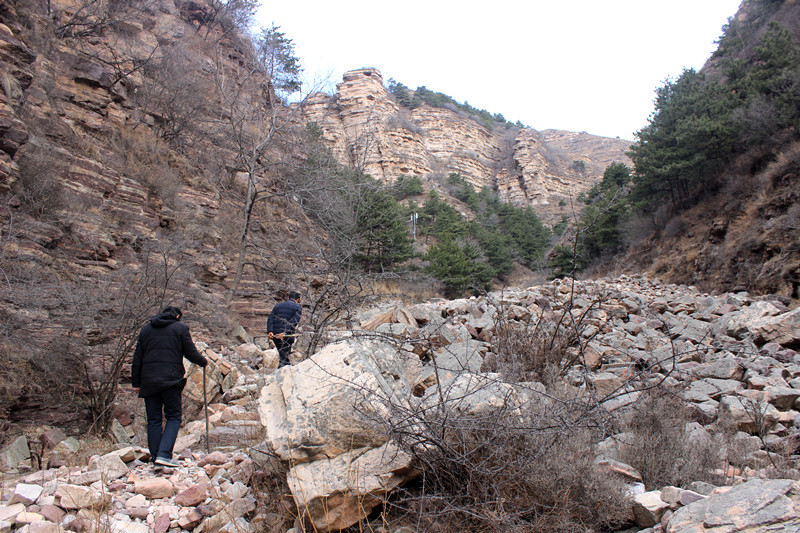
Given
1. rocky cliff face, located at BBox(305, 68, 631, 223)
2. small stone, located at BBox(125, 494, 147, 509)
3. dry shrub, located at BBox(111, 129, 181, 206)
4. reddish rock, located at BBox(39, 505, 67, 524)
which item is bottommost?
small stone, located at BBox(125, 494, 147, 509)

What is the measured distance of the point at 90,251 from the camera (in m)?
7.47

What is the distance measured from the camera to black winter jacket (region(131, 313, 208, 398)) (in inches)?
167

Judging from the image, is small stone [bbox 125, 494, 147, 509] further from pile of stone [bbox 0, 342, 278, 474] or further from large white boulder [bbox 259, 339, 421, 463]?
pile of stone [bbox 0, 342, 278, 474]

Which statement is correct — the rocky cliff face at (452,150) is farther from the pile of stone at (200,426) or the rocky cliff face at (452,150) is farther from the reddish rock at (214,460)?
the reddish rock at (214,460)

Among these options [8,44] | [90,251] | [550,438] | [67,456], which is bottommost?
[67,456]

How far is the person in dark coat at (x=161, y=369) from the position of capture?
13.6ft

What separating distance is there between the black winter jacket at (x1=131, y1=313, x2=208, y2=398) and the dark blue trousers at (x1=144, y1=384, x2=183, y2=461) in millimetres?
96

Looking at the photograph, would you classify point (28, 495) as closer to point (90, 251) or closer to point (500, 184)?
point (90, 251)

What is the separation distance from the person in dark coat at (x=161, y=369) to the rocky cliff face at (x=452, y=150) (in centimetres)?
4141

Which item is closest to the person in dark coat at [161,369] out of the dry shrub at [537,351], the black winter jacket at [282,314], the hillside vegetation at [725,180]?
the black winter jacket at [282,314]

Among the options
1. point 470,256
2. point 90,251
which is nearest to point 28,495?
point 90,251

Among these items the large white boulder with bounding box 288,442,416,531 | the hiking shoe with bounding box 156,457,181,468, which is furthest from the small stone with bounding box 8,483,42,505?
the large white boulder with bounding box 288,442,416,531

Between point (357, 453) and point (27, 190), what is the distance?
771cm

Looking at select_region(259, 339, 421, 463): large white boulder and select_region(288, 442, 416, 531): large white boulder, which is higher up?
select_region(259, 339, 421, 463): large white boulder
